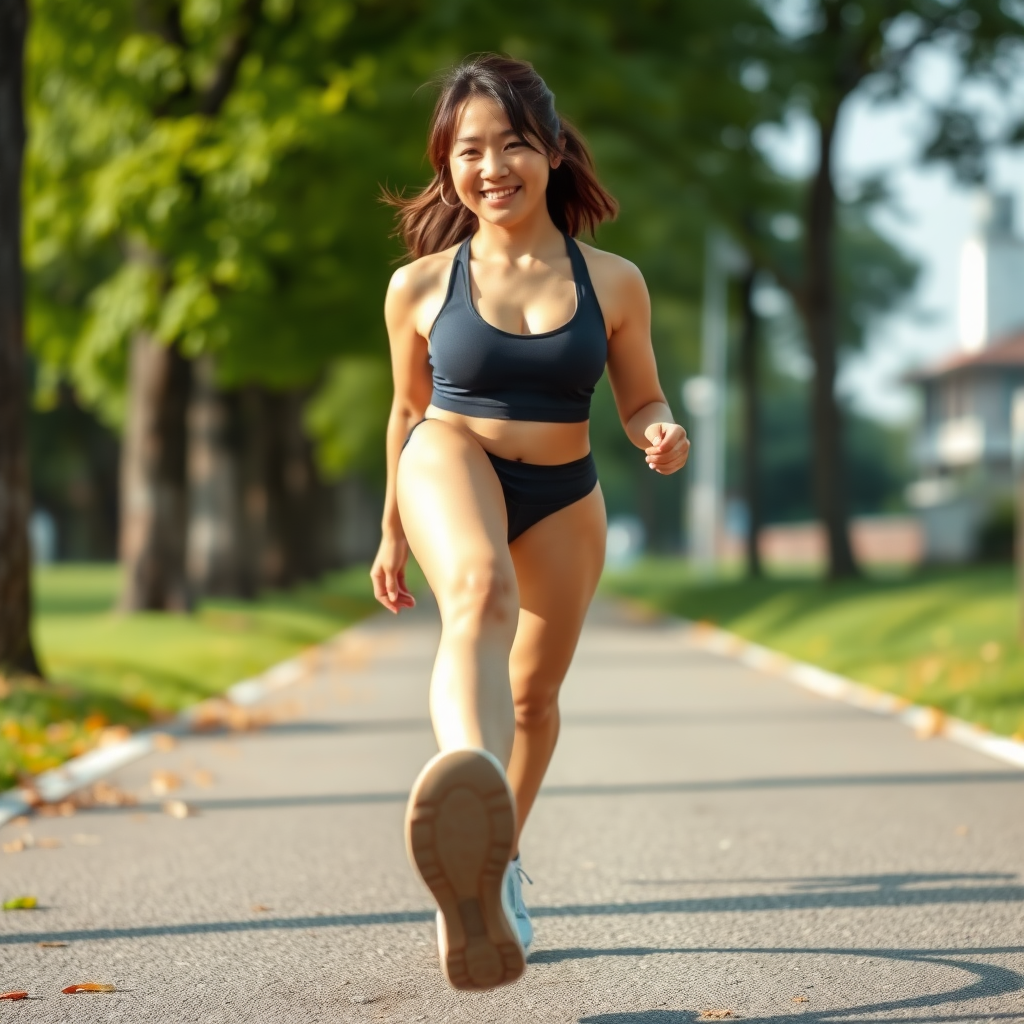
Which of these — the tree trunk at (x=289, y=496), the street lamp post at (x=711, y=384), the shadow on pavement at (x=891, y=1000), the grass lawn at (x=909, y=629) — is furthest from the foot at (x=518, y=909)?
the street lamp post at (x=711, y=384)

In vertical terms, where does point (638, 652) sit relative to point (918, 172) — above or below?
below

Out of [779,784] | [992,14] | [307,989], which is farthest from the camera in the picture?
[992,14]

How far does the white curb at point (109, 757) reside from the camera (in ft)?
25.6

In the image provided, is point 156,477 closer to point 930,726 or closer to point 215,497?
point 215,497

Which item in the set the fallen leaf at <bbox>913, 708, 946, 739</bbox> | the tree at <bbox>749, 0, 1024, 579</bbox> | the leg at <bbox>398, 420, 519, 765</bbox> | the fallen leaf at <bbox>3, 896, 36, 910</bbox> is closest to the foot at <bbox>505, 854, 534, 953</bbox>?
the leg at <bbox>398, 420, 519, 765</bbox>

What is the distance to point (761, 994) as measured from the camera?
4328mm

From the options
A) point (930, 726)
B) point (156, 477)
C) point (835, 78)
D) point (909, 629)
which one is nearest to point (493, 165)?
point (930, 726)

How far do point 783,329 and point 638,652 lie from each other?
1557 inches

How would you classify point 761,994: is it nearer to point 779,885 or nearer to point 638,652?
point 779,885

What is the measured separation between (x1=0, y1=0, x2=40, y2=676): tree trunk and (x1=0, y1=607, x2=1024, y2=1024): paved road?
4.90ft

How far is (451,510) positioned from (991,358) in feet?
183

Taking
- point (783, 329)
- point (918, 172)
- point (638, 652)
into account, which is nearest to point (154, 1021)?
point (638, 652)

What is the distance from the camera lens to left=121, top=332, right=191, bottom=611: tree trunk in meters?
20.0

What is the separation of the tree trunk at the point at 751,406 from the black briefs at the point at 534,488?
2890cm
